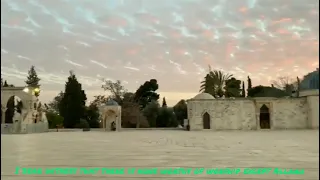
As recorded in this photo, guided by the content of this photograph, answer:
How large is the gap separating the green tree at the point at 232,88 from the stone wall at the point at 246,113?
34.7ft

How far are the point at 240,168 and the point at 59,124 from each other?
3412 centimetres

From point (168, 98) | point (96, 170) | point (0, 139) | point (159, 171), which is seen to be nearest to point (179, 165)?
point (159, 171)

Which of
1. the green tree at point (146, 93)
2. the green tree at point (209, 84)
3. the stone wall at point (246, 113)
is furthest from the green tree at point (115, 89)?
the stone wall at point (246, 113)

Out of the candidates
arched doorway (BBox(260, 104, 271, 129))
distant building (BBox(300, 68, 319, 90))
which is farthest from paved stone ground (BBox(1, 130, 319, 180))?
arched doorway (BBox(260, 104, 271, 129))

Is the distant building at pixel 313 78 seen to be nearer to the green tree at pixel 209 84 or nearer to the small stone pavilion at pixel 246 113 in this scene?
the small stone pavilion at pixel 246 113

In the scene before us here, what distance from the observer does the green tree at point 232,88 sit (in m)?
44.3

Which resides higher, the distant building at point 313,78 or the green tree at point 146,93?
the green tree at point 146,93

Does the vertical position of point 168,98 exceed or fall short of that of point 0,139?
it exceeds it

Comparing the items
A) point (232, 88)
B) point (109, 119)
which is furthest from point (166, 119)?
point (232, 88)

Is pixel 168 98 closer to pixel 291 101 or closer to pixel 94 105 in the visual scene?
pixel 94 105

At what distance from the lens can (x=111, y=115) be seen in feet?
119

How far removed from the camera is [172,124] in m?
39.8

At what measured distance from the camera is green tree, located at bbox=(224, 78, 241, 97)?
145 ft

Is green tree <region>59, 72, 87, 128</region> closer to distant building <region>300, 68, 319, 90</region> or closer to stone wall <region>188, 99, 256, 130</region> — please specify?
stone wall <region>188, 99, 256, 130</region>
